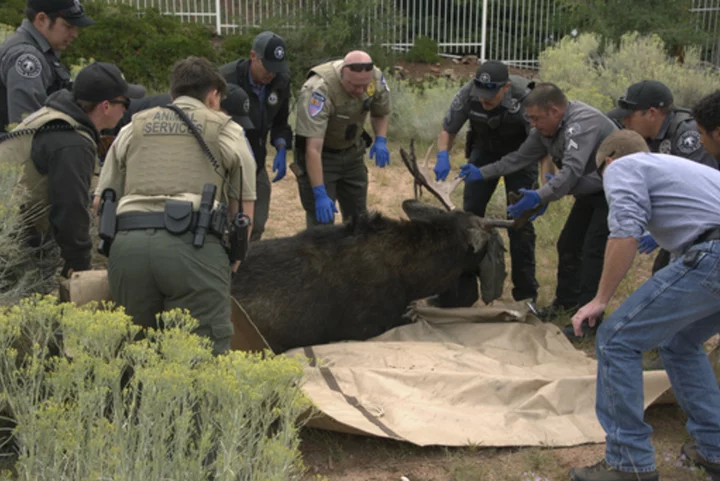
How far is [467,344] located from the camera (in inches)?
250

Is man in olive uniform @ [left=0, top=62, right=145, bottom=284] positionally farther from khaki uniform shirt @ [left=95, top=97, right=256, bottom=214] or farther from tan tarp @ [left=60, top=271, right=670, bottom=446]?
khaki uniform shirt @ [left=95, top=97, right=256, bottom=214]

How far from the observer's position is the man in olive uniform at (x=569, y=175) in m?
6.17

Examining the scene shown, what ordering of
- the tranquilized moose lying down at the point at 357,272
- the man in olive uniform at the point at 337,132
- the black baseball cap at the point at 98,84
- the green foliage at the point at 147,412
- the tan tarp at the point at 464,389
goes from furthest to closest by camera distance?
the man in olive uniform at the point at 337,132 → the tranquilized moose lying down at the point at 357,272 → the black baseball cap at the point at 98,84 → the tan tarp at the point at 464,389 → the green foliage at the point at 147,412

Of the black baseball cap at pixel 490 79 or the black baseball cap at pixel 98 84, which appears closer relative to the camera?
the black baseball cap at pixel 98 84

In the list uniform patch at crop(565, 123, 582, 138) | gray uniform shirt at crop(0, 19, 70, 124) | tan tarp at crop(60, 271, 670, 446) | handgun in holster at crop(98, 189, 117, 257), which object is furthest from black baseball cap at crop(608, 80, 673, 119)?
gray uniform shirt at crop(0, 19, 70, 124)

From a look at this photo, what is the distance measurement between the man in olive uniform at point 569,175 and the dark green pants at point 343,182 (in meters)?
1.05

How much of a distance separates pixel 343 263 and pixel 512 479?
231 cm

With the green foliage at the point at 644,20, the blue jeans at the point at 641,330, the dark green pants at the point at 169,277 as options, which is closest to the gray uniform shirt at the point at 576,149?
the blue jeans at the point at 641,330

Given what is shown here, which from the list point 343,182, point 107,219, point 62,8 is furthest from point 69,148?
point 343,182

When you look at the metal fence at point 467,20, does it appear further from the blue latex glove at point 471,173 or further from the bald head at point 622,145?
the bald head at point 622,145

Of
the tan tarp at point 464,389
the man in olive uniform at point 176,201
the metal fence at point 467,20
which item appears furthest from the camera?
the metal fence at point 467,20

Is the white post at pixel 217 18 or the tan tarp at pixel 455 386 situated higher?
the white post at pixel 217 18

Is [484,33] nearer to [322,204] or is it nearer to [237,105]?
[322,204]

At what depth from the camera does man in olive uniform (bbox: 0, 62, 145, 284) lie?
4.85m
